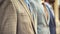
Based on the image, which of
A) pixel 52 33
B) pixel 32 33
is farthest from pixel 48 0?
pixel 32 33

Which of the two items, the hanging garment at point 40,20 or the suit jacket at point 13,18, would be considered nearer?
the suit jacket at point 13,18

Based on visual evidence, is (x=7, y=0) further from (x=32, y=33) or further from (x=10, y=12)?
(x=32, y=33)

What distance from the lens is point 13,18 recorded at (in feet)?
1.88

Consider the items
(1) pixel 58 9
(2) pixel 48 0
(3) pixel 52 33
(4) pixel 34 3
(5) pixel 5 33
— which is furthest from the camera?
(1) pixel 58 9

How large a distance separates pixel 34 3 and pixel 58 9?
3.52ft

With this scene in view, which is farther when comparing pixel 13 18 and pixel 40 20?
pixel 40 20

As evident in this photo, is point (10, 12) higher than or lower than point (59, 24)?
higher

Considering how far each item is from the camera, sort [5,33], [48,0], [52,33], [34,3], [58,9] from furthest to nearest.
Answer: [58,9]
[48,0]
[52,33]
[34,3]
[5,33]

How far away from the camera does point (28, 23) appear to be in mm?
613

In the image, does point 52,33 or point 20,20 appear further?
point 52,33

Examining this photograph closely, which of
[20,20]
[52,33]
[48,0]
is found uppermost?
[48,0]

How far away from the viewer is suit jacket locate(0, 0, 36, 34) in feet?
1.84

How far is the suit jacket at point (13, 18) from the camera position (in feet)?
1.84

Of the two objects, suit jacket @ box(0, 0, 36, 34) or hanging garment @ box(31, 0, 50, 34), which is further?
hanging garment @ box(31, 0, 50, 34)
